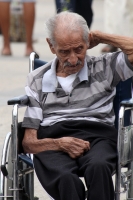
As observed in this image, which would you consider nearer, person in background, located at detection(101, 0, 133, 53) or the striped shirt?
the striped shirt

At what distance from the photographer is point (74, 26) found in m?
4.20

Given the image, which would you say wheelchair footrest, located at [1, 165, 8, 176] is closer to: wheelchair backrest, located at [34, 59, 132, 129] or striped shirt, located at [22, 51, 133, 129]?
striped shirt, located at [22, 51, 133, 129]

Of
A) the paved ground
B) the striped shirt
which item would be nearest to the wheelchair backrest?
the striped shirt

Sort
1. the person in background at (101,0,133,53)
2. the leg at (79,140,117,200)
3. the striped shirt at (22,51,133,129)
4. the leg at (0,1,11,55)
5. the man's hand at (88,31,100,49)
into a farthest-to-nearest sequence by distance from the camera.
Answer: the leg at (0,1,11,55)
the person in background at (101,0,133,53)
the man's hand at (88,31,100,49)
the striped shirt at (22,51,133,129)
the leg at (79,140,117,200)

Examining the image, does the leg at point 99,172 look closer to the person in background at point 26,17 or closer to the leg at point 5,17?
the person in background at point 26,17

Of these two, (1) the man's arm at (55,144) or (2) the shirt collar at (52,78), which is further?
(2) the shirt collar at (52,78)

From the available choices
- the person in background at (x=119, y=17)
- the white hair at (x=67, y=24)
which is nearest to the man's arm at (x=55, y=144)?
the white hair at (x=67, y=24)

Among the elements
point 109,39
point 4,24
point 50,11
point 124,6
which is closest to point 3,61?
point 4,24

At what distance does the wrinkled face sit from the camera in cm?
420

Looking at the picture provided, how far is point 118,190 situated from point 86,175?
280mm

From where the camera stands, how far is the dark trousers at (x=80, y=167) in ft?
12.6

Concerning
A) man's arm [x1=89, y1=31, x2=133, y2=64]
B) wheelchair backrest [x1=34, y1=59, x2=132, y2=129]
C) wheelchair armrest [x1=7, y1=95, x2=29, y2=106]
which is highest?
man's arm [x1=89, y1=31, x2=133, y2=64]

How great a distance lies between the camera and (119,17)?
9664 millimetres

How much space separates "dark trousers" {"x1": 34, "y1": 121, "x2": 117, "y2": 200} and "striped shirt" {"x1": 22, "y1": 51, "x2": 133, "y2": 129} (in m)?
0.09
